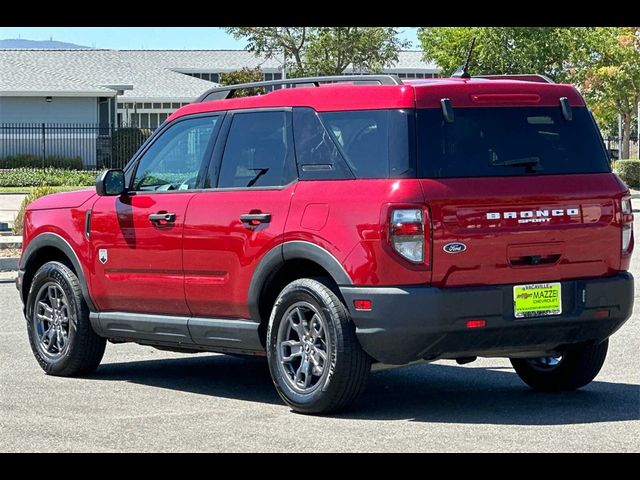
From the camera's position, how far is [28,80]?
56562 mm

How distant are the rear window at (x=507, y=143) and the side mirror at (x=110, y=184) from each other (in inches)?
103

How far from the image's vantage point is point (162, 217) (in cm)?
946

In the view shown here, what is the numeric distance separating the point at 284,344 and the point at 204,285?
0.85 meters

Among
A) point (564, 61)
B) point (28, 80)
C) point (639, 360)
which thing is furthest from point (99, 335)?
point (564, 61)

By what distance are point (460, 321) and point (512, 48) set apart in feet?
164

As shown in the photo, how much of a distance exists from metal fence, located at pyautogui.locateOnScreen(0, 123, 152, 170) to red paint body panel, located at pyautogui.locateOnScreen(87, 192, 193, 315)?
4058 cm

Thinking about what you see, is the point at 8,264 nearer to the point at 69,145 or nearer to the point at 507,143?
the point at 507,143

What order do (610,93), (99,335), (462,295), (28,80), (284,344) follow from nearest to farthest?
(462,295) → (284,344) → (99,335) → (28,80) → (610,93)

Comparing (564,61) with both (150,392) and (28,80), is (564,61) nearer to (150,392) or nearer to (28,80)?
(28,80)

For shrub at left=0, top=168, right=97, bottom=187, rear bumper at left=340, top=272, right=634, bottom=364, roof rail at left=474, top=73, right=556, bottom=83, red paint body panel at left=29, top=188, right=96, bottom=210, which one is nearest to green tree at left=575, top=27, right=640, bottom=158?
shrub at left=0, top=168, right=97, bottom=187

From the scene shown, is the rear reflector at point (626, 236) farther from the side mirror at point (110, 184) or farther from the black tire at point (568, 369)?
the side mirror at point (110, 184)

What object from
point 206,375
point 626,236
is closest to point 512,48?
point 206,375

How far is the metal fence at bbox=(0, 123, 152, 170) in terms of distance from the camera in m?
51.0
